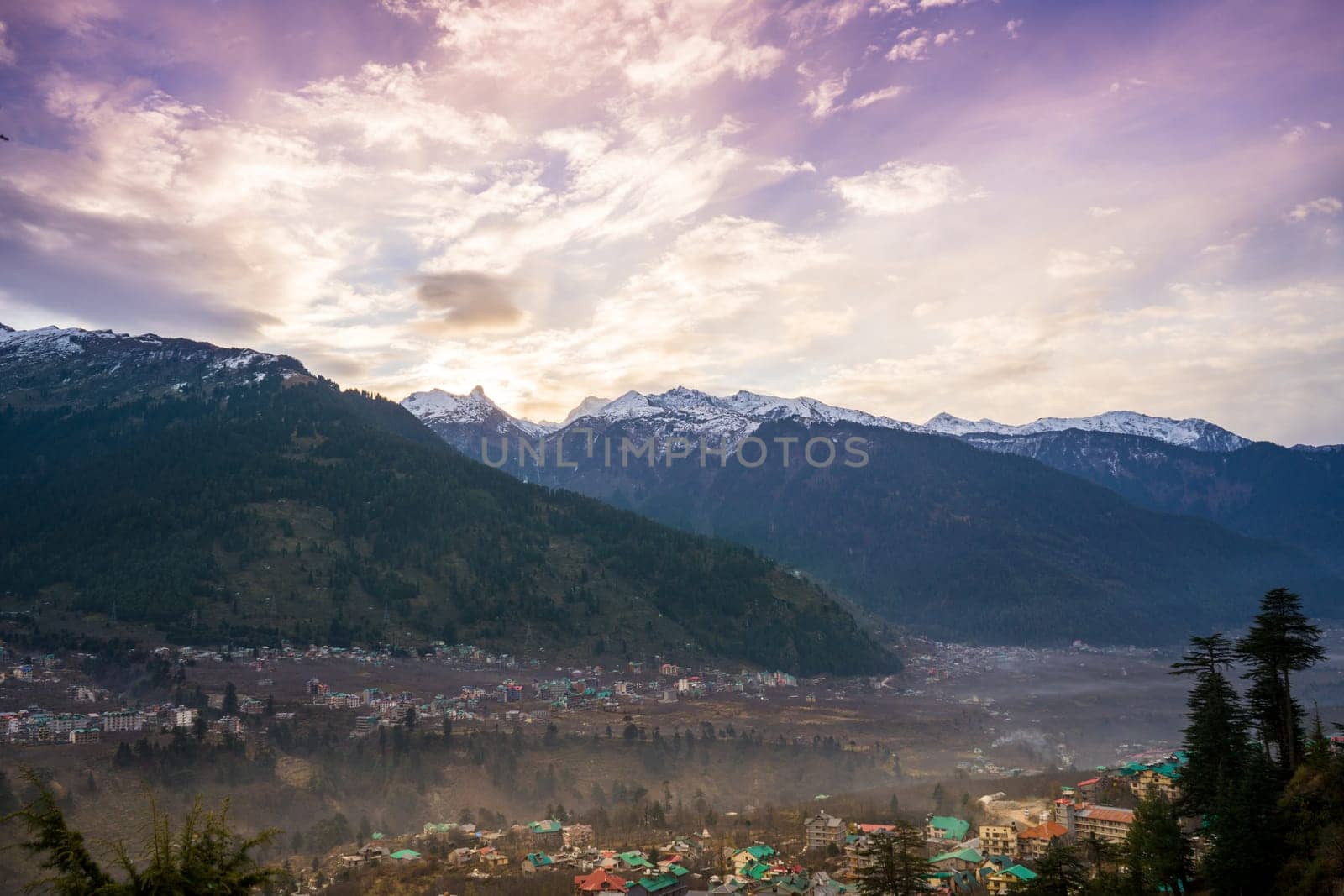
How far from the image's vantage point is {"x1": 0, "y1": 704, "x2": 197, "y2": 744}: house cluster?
305 ft

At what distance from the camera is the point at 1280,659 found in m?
44.2

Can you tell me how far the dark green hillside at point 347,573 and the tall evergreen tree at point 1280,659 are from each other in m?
123

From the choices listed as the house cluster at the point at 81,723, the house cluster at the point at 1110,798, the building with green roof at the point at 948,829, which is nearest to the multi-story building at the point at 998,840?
the building with green roof at the point at 948,829

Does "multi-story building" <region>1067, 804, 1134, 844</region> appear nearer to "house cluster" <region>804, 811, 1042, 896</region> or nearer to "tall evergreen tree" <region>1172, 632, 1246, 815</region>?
"house cluster" <region>804, 811, 1042, 896</region>

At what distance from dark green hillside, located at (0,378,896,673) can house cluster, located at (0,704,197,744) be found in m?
32.2

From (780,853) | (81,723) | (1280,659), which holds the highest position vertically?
(1280,659)

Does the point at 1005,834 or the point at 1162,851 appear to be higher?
the point at 1162,851

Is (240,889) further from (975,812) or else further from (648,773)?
(648,773)

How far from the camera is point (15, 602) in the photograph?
138250 millimetres

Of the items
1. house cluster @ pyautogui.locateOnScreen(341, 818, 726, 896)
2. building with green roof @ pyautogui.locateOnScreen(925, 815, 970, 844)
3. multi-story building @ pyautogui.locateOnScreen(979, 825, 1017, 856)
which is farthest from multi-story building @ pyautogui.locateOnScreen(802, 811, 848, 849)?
multi-story building @ pyautogui.locateOnScreen(979, 825, 1017, 856)

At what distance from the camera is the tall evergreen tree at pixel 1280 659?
43594mm

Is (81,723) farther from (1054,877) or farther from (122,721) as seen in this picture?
(1054,877)

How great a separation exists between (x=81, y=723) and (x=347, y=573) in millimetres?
67636

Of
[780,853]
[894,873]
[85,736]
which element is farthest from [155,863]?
[85,736]
